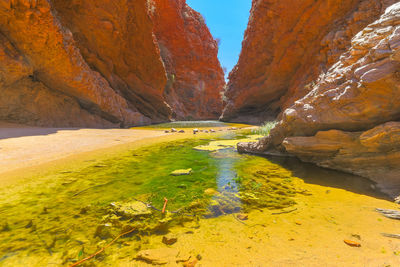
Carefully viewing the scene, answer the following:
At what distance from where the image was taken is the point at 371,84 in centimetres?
290

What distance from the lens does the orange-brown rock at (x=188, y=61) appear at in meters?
38.3

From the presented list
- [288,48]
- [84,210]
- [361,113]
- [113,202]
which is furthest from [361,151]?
[288,48]

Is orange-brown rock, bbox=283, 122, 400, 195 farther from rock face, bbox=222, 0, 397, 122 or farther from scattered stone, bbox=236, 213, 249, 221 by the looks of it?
rock face, bbox=222, 0, 397, 122

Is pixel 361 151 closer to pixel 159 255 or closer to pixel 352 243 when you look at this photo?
pixel 352 243

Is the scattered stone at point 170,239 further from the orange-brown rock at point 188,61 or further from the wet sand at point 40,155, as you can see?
the orange-brown rock at point 188,61

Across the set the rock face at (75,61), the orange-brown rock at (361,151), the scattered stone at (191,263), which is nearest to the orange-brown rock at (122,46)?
the rock face at (75,61)

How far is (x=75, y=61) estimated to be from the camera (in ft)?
37.6

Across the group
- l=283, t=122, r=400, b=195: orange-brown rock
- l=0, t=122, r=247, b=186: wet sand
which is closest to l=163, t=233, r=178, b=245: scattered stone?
l=283, t=122, r=400, b=195: orange-brown rock

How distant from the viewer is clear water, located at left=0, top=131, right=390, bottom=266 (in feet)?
5.43

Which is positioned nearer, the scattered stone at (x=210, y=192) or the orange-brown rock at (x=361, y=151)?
the scattered stone at (x=210, y=192)

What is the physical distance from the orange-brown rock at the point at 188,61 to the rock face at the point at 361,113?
32699mm

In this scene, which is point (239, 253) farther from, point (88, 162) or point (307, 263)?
point (88, 162)

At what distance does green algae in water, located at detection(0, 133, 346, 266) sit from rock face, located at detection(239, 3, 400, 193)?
1120 mm

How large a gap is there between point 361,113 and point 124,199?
4.22 m
